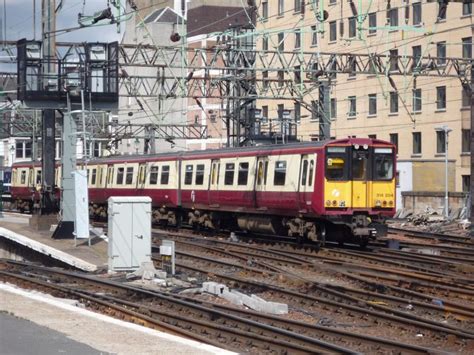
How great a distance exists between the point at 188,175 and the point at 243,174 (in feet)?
15.7

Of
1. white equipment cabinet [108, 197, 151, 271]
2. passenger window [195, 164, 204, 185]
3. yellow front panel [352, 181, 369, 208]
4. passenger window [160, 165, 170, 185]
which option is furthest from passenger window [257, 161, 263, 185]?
white equipment cabinet [108, 197, 151, 271]

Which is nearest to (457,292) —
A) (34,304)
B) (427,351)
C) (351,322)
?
(351,322)

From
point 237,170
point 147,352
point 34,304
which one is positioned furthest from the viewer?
point 237,170

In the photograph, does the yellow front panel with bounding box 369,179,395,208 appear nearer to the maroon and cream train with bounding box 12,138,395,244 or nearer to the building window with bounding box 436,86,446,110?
the maroon and cream train with bounding box 12,138,395,244

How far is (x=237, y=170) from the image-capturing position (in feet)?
100

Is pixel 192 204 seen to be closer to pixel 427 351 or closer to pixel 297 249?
pixel 297 249

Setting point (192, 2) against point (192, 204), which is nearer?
point (192, 204)

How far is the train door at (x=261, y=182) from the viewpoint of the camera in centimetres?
2855

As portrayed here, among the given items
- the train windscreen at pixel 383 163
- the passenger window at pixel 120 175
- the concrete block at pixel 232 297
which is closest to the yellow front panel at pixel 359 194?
the train windscreen at pixel 383 163

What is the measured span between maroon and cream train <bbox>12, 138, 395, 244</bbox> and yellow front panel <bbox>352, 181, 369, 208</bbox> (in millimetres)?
27

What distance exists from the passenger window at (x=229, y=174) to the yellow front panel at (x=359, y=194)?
591 cm

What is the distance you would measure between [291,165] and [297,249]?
92.0 inches

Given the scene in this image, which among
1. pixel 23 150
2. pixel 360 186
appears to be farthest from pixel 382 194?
pixel 23 150

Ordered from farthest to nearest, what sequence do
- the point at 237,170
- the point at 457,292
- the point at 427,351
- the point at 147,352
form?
the point at 237,170, the point at 457,292, the point at 427,351, the point at 147,352
